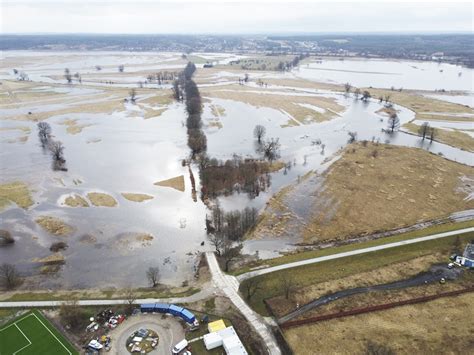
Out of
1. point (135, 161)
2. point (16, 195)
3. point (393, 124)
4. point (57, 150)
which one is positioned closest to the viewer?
point (16, 195)

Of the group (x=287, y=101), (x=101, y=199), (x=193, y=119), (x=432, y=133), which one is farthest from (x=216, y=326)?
(x=287, y=101)

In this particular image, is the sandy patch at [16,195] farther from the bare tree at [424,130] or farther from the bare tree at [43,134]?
the bare tree at [424,130]

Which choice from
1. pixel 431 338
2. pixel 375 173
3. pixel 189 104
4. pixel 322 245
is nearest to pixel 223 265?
pixel 322 245

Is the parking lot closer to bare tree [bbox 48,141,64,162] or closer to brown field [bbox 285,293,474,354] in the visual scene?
brown field [bbox 285,293,474,354]

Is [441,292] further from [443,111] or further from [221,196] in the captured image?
[443,111]

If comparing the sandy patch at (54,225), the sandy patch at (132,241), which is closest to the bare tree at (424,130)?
the sandy patch at (132,241)

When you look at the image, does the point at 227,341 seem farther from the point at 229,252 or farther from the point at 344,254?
the point at 344,254
